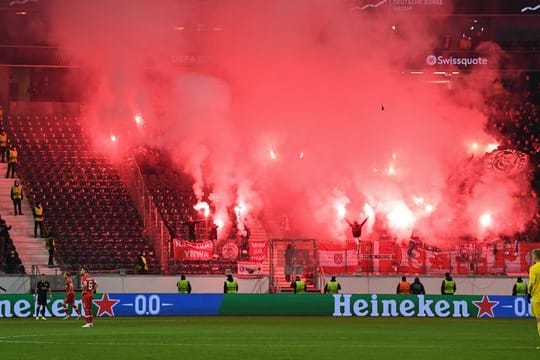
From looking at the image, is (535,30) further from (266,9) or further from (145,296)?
(145,296)

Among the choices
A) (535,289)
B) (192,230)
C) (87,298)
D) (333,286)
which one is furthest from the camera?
(192,230)

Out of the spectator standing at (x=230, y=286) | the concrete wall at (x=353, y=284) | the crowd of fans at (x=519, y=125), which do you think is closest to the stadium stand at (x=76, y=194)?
the concrete wall at (x=353, y=284)

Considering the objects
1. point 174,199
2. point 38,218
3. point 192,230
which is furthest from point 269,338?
point 174,199

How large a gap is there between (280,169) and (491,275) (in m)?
13.8

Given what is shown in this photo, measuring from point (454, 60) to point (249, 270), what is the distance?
19005mm

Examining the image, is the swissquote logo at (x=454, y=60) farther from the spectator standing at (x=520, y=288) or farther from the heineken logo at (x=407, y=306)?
the heineken logo at (x=407, y=306)

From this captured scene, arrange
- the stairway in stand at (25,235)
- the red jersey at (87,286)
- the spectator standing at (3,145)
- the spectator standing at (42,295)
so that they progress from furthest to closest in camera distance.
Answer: the spectator standing at (3,145)
the stairway in stand at (25,235)
the spectator standing at (42,295)
the red jersey at (87,286)

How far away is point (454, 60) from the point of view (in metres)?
54.7

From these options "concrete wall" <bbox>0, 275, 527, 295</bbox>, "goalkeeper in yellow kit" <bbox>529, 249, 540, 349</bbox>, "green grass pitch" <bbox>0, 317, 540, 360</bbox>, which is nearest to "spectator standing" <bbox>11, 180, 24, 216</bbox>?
"concrete wall" <bbox>0, 275, 527, 295</bbox>

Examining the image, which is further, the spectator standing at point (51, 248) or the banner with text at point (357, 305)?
the spectator standing at point (51, 248)

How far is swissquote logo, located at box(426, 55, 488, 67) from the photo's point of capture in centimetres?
5428

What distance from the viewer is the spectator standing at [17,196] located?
44.9 metres

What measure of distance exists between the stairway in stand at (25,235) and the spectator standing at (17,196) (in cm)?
30

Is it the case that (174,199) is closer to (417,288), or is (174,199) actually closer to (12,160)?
(12,160)
